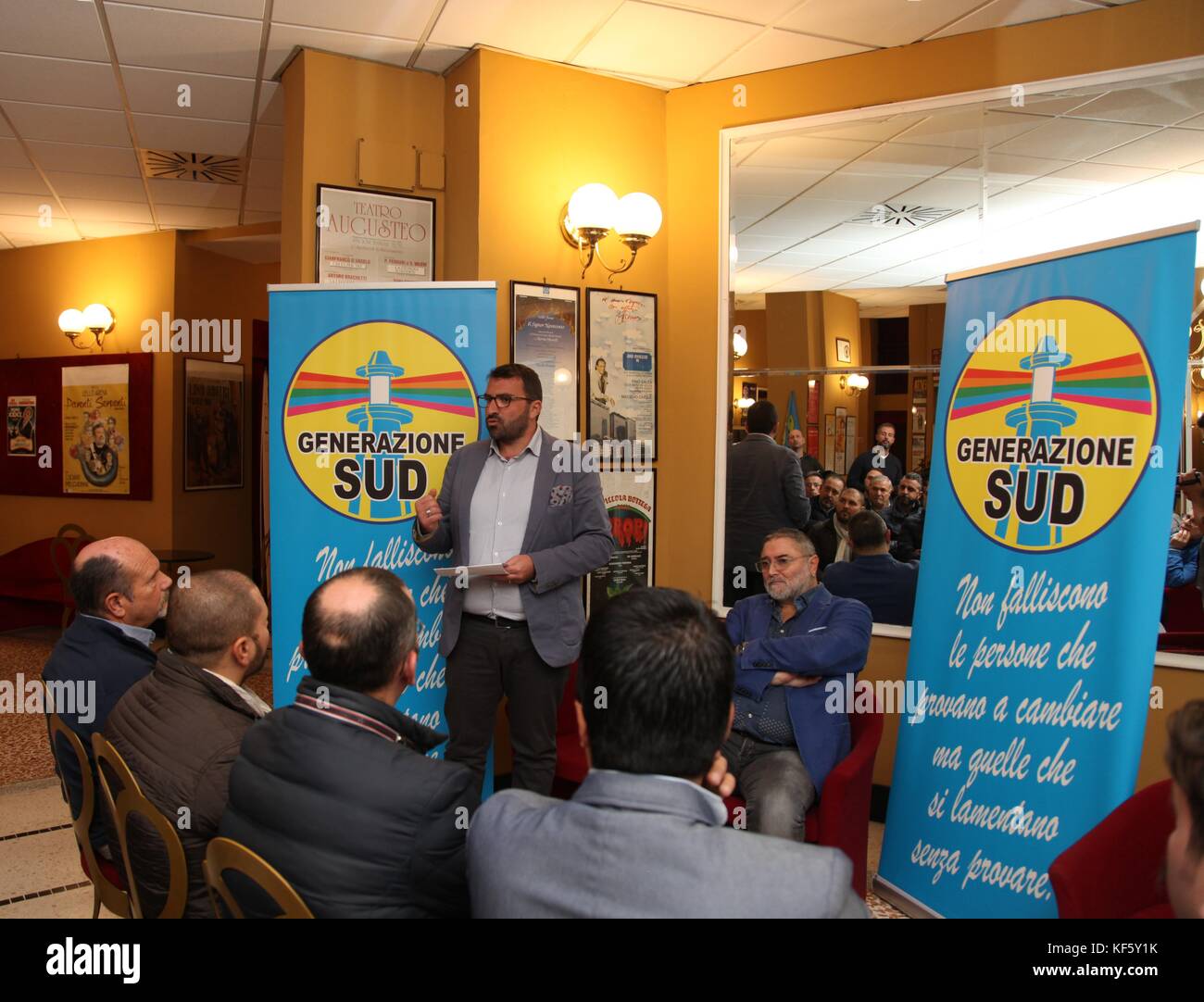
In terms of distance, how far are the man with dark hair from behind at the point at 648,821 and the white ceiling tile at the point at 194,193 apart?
6.06 metres

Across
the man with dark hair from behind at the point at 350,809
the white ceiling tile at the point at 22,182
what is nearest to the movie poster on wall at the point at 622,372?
the man with dark hair from behind at the point at 350,809

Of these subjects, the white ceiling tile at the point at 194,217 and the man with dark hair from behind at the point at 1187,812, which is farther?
the white ceiling tile at the point at 194,217

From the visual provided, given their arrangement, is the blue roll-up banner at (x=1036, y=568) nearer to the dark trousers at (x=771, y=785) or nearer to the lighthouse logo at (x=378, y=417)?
the dark trousers at (x=771, y=785)

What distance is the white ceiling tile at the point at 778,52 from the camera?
393 cm

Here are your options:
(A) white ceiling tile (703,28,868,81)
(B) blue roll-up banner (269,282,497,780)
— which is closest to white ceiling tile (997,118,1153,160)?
(A) white ceiling tile (703,28,868,81)

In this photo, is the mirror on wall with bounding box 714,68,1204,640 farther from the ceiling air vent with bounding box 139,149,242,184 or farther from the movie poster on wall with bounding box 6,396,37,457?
the movie poster on wall with bounding box 6,396,37,457

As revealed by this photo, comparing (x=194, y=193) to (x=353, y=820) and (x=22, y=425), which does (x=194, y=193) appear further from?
(x=353, y=820)

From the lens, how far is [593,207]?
417cm

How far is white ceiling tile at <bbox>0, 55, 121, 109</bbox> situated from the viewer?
436 cm

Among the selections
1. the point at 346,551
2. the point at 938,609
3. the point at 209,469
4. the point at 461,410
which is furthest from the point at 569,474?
the point at 209,469

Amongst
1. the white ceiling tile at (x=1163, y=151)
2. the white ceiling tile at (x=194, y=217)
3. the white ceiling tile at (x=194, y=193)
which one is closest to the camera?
the white ceiling tile at (x=1163, y=151)

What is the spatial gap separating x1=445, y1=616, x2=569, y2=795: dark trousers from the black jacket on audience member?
173 cm
